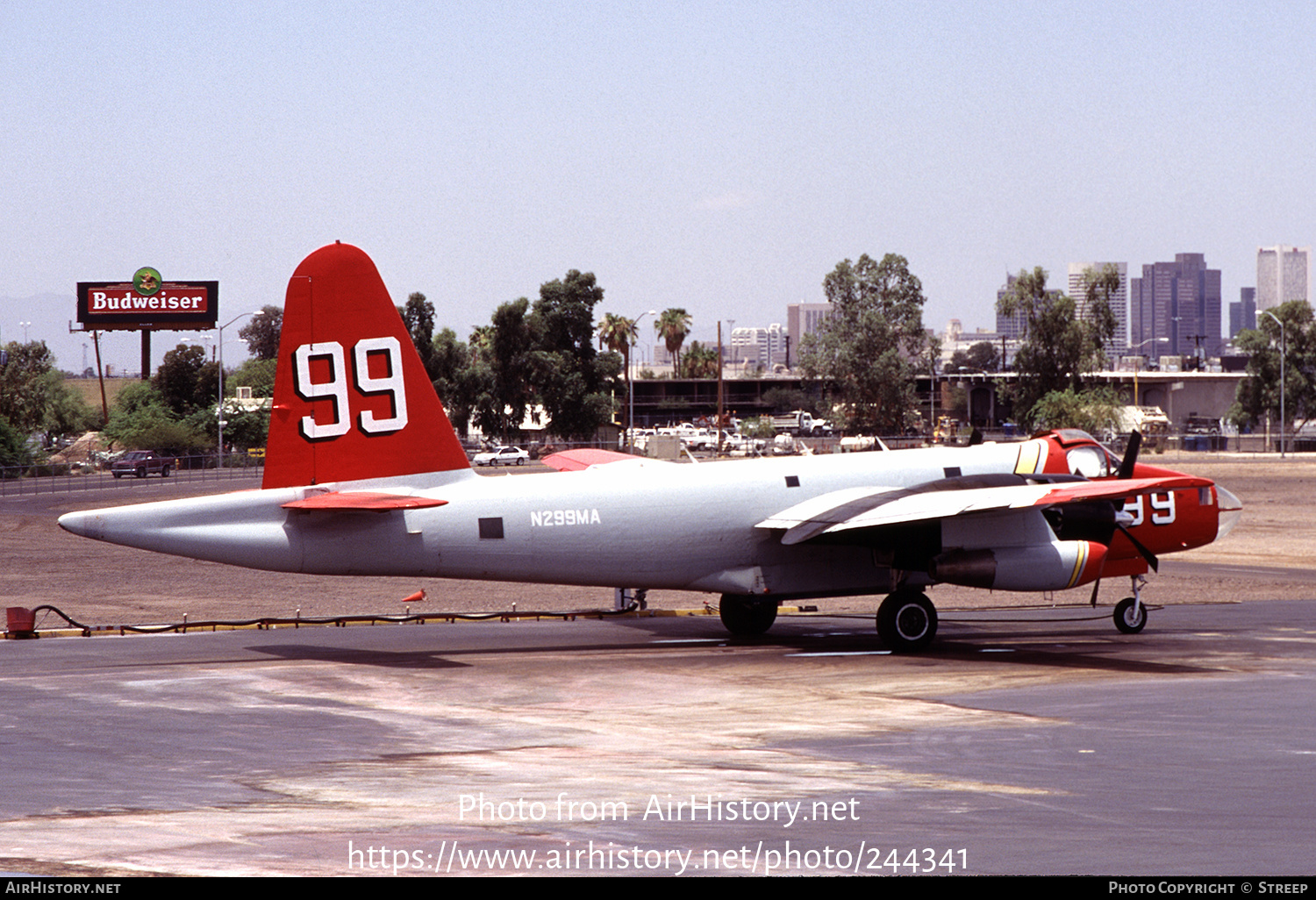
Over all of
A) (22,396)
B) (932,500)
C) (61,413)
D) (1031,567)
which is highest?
(22,396)

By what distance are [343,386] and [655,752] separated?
10.6 metres

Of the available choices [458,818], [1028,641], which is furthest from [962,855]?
[1028,641]

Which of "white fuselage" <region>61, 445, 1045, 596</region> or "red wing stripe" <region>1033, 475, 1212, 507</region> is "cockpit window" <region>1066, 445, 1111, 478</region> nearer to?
"white fuselage" <region>61, 445, 1045, 596</region>

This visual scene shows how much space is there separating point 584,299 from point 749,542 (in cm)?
8983

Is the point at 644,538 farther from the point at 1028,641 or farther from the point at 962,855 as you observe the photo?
the point at 962,855

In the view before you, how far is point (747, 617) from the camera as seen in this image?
87.9 ft

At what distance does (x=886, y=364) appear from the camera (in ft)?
380

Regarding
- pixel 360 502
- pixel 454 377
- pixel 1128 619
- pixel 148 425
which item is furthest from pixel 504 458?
pixel 360 502

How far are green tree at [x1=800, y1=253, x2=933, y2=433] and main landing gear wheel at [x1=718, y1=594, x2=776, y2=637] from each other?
299 ft

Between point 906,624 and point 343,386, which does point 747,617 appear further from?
point 343,386

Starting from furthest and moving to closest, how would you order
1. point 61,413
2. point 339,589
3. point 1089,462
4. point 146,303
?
point 146,303
point 61,413
point 339,589
point 1089,462

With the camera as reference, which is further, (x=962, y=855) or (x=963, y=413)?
(x=963, y=413)

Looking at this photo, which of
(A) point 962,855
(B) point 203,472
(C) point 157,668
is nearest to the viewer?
(A) point 962,855

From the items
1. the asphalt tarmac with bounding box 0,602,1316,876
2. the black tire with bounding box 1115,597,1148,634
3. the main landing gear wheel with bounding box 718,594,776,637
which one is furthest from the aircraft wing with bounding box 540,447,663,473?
the black tire with bounding box 1115,597,1148,634
